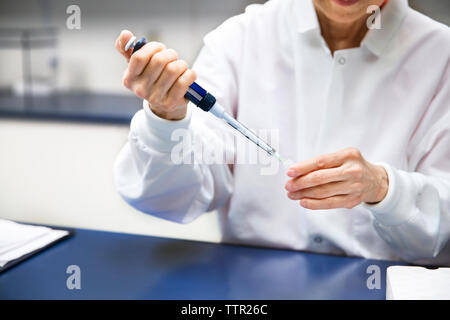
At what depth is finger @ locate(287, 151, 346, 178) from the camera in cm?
57

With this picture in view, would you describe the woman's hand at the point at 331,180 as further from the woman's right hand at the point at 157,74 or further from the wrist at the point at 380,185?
the woman's right hand at the point at 157,74

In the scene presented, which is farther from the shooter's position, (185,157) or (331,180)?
(185,157)

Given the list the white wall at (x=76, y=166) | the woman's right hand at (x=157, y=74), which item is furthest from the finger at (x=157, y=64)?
the white wall at (x=76, y=166)

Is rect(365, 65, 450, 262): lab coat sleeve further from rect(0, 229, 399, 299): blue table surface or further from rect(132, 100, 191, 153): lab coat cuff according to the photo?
rect(132, 100, 191, 153): lab coat cuff

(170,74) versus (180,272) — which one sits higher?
(170,74)

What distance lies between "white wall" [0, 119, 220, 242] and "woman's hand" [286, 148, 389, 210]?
723mm

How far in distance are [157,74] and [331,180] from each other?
0.78 feet

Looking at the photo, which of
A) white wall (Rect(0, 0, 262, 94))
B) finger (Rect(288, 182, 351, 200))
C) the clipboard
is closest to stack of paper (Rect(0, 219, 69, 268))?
the clipboard

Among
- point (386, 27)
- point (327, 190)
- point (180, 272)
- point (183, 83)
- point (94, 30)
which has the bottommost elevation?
point (180, 272)

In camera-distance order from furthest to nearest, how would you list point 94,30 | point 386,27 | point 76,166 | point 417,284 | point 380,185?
point 94,30
point 76,166
point 386,27
point 380,185
point 417,284

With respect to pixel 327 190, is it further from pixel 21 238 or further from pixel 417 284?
pixel 21 238

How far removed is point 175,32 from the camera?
1.45 metres

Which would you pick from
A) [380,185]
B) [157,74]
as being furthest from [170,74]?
[380,185]

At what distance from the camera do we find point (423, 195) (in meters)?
0.70
